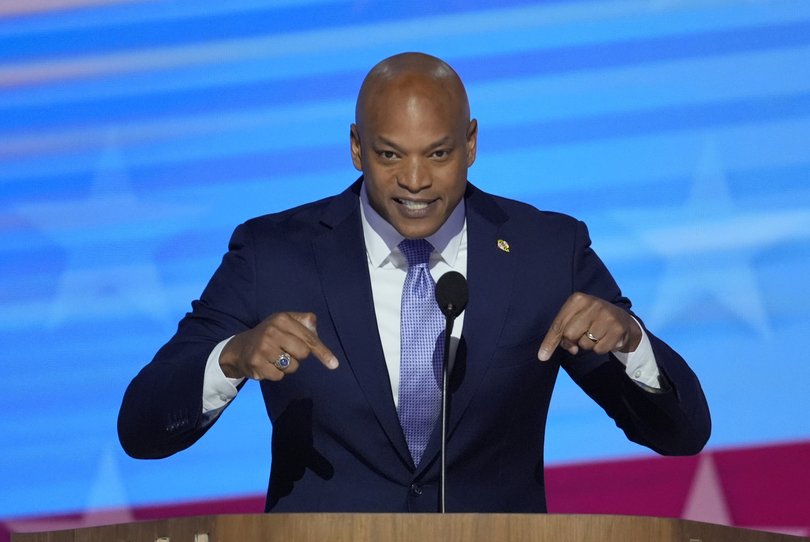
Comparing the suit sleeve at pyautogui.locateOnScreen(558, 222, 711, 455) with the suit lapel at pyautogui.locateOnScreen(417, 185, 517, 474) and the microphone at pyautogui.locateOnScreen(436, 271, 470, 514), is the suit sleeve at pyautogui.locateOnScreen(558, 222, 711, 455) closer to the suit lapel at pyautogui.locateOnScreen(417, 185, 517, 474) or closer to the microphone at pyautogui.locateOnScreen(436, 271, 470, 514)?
the suit lapel at pyautogui.locateOnScreen(417, 185, 517, 474)

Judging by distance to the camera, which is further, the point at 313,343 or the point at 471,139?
the point at 471,139

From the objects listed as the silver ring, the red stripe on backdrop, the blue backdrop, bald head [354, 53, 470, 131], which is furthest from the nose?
the red stripe on backdrop

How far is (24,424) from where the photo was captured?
3.67m

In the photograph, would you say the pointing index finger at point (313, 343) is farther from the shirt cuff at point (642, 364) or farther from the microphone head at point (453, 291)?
the shirt cuff at point (642, 364)

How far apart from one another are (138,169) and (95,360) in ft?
1.67

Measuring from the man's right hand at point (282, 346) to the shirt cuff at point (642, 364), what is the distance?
0.53m

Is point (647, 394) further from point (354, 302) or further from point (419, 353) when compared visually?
point (354, 302)

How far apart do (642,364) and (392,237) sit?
0.55 m

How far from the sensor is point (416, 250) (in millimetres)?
2611

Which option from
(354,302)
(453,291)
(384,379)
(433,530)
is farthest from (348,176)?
(433,530)

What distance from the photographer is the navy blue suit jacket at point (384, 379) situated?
240 centimetres

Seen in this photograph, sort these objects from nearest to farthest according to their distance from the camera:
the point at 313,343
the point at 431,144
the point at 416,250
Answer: the point at 313,343, the point at 431,144, the point at 416,250

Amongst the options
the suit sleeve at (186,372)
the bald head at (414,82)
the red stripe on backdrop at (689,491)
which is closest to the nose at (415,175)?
the bald head at (414,82)

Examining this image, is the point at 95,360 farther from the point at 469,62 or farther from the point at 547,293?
the point at 547,293
